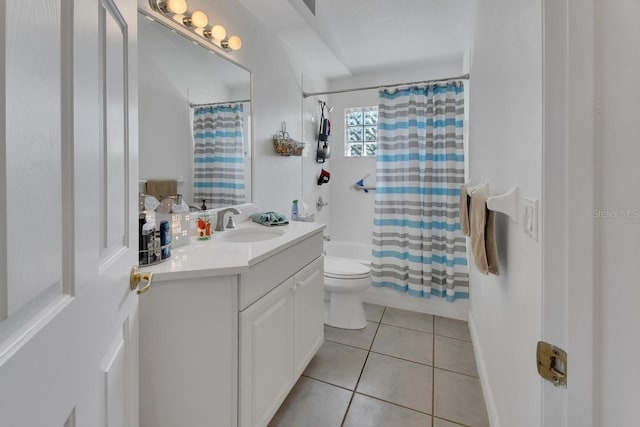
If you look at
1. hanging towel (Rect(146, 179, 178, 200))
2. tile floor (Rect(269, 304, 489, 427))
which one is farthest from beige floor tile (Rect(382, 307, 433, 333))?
hanging towel (Rect(146, 179, 178, 200))

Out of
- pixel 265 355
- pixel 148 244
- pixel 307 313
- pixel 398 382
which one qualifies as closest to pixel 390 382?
pixel 398 382

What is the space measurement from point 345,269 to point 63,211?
2182mm

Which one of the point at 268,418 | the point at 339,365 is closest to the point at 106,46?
the point at 268,418

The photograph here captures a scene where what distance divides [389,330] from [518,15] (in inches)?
85.6

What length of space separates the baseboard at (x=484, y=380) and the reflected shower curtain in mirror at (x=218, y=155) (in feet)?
5.86

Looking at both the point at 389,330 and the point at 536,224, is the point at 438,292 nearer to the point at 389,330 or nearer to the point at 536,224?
the point at 389,330

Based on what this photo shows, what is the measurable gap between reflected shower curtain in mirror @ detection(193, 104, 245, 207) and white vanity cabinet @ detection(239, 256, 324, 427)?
69 cm

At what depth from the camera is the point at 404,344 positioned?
86.5 inches

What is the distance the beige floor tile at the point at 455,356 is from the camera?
1915 mm

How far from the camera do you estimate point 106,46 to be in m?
0.59

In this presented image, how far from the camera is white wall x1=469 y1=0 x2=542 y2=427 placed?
0.78 meters

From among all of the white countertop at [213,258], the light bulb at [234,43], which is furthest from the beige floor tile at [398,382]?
the light bulb at [234,43]

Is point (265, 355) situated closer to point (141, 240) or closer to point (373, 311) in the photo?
point (141, 240)

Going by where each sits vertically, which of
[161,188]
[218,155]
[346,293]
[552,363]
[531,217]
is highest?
[218,155]
